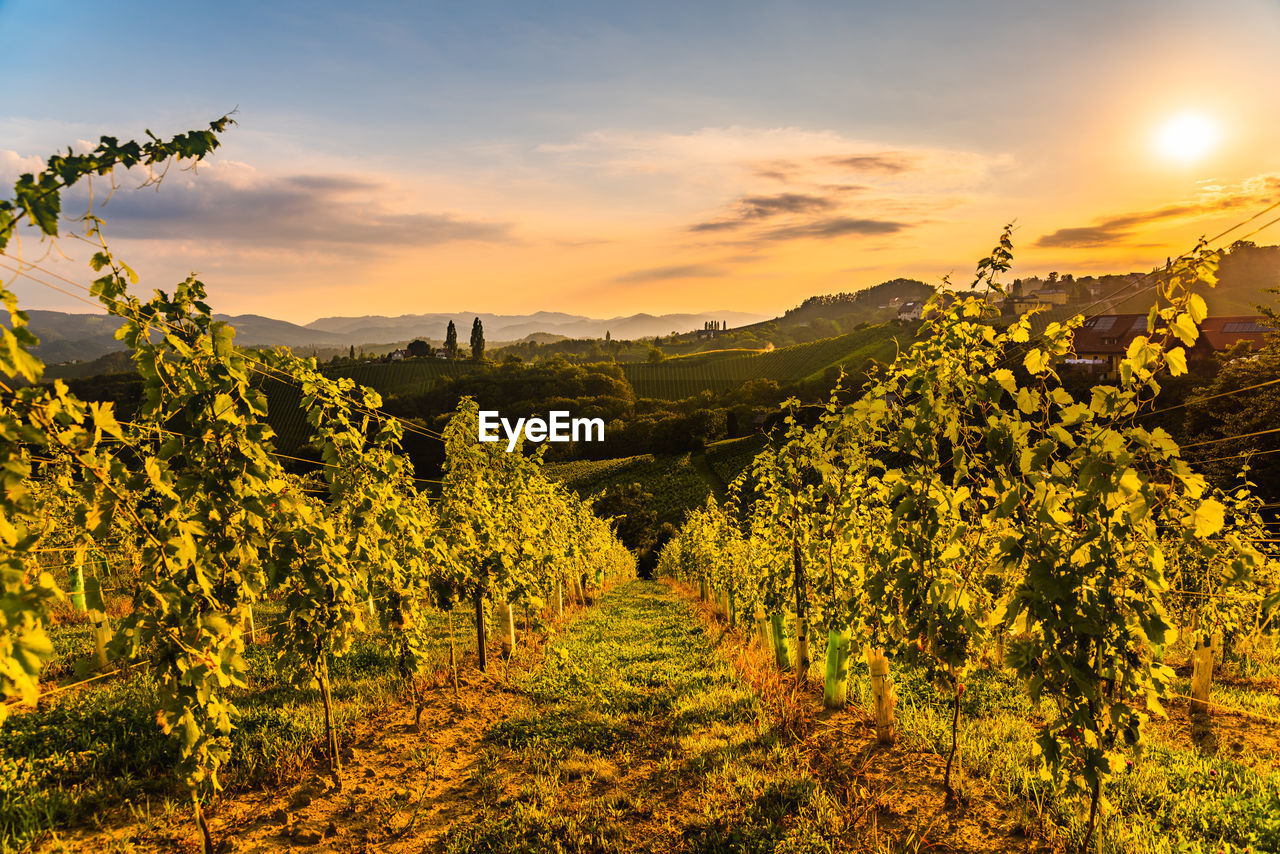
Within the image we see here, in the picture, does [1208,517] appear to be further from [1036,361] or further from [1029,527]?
[1036,361]

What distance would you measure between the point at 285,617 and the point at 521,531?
233 inches

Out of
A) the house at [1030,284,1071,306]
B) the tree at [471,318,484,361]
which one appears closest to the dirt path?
the tree at [471,318,484,361]

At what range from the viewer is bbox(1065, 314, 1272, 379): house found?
52.1 m

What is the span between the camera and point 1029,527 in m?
4.46

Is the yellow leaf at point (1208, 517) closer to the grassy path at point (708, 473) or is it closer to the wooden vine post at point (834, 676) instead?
the wooden vine post at point (834, 676)

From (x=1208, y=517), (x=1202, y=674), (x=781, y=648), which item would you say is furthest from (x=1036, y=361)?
(x=1202, y=674)

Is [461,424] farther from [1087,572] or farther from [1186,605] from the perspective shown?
[1186,605]

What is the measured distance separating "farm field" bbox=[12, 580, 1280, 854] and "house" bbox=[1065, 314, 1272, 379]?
5396 centimetres

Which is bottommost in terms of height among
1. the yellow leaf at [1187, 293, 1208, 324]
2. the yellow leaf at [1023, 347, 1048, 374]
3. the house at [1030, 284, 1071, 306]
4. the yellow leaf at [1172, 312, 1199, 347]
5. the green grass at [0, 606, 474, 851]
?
the green grass at [0, 606, 474, 851]

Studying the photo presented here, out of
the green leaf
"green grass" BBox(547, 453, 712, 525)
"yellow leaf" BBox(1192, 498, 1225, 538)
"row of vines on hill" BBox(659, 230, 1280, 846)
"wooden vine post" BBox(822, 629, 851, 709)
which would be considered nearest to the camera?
"yellow leaf" BBox(1192, 498, 1225, 538)

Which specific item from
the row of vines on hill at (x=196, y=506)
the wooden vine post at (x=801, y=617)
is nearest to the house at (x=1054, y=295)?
the wooden vine post at (x=801, y=617)

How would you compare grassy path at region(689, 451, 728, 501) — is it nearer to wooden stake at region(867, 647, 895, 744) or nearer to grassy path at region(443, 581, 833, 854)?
grassy path at region(443, 581, 833, 854)

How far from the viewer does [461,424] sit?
35.2ft

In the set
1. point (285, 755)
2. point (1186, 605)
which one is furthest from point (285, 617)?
point (1186, 605)
